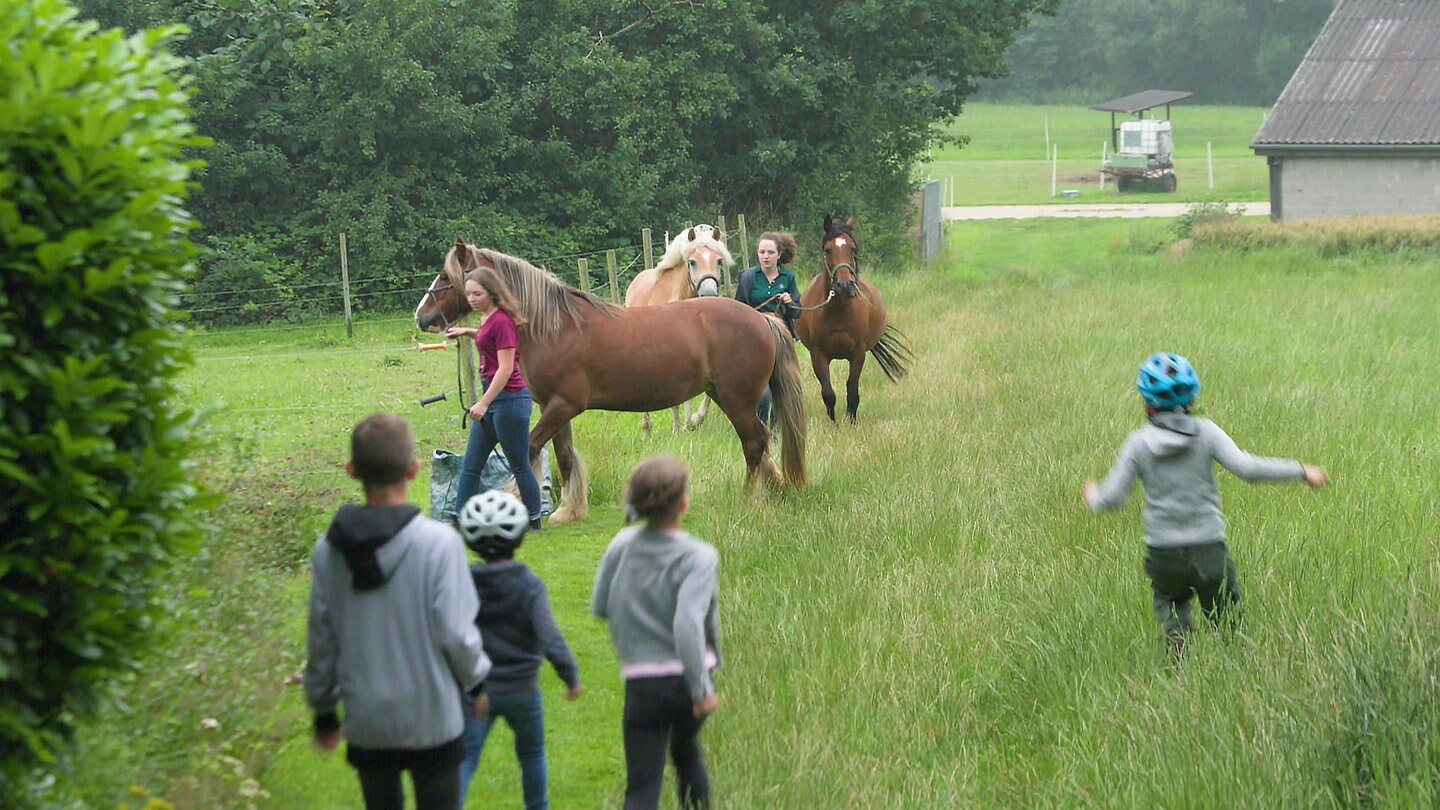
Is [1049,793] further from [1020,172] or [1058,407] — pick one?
[1020,172]

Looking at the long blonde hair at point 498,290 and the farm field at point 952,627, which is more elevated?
the long blonde hair at point 498,290

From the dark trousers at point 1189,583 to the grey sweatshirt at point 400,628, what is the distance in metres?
3.12

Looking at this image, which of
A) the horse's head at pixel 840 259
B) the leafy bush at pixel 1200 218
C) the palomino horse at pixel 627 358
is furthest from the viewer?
the leafy bush at pixel 1200 218

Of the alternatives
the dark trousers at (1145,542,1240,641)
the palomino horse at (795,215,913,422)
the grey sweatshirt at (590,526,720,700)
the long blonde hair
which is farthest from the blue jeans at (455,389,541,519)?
the palomino horse at (795,215,913,422)

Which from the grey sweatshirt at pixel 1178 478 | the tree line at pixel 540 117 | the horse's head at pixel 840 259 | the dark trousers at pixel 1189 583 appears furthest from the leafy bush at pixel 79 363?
the tree line at pixel 540 117

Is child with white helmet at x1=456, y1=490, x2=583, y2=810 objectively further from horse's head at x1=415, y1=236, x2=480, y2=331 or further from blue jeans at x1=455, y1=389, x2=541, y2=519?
horse's head at x1=415, y1=236, x2=480, y2=331

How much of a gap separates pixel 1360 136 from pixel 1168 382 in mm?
35116

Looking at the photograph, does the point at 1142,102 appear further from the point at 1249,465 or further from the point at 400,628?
the point at 400,628

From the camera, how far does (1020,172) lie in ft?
230

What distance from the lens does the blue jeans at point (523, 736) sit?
4707mm

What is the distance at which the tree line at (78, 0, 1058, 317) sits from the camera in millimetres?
26328

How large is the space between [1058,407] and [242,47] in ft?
61.7

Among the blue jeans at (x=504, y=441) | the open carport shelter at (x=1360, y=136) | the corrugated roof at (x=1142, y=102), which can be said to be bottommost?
the blue jeans at (x=504, y=441)

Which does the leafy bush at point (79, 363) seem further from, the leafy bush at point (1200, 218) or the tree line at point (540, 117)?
the leafy bush at point (1200, 218)
